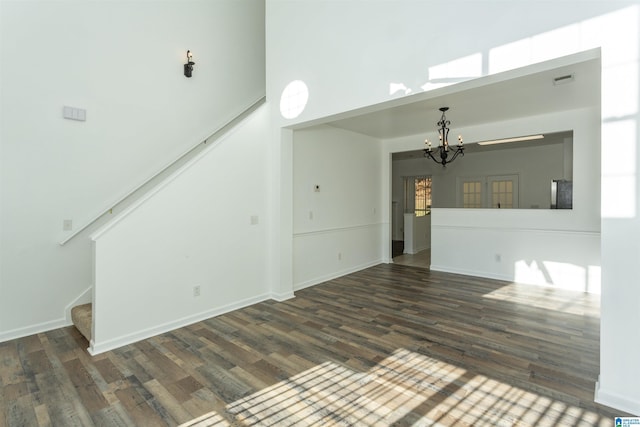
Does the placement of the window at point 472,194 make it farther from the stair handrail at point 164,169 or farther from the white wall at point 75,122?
the white wall at point 75,122

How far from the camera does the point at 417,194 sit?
10.9 m

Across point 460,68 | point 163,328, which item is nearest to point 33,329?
point 163,328

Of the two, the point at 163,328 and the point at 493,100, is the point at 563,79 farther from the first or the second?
the point at 163,328

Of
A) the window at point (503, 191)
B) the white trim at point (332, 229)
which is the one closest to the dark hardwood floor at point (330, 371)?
the white trim at point (332, 229)

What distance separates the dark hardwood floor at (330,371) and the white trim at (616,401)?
54 millimetres

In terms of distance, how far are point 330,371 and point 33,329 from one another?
323 centimetres

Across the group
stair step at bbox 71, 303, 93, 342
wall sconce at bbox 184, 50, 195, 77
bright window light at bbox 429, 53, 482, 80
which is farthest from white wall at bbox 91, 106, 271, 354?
bright window light at bbox 429, 53, 482, 80

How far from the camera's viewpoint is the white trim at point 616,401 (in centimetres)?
206

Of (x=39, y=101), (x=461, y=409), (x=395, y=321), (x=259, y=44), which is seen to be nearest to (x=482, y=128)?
(x=395, y=321)

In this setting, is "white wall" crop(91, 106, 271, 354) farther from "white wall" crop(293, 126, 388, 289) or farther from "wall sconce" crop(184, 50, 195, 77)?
"wall sconce" crop(184, 50, 195, 77)

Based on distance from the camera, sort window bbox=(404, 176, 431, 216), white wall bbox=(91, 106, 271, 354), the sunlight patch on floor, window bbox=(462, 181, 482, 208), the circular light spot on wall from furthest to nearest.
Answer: window bbox=(404, 176, 431, 216)
window bbox=(462, 181, 482, 208)
the circular light spot on wall
white wall bbox=(91, 106, 271, 354)
the sunlight patch on floor

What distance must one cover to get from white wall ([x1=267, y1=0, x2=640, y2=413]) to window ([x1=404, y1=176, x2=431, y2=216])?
24.4 feet

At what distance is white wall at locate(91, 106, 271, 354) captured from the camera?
3.09 meters

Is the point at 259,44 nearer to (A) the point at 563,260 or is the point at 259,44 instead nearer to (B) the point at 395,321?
(B) the point at 395,321
